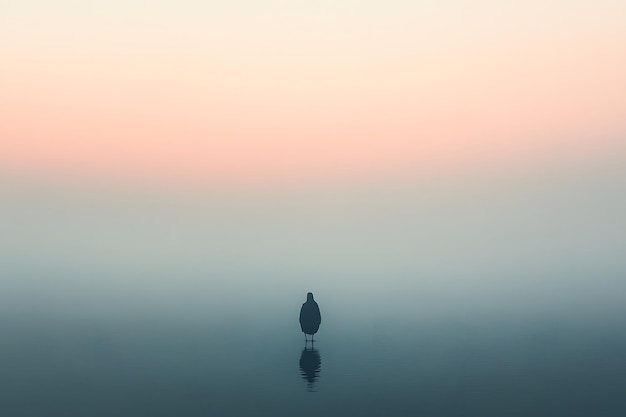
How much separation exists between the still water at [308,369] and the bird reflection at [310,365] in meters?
0.10

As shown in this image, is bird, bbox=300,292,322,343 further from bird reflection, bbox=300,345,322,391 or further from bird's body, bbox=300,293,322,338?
bird reflection, bbox=300,345,322,391

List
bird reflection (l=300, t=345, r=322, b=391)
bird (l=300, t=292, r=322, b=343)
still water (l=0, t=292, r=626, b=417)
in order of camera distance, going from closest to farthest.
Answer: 1. still water (l=0, t=292, r=626, b=417)
2. bird reflection (l=300, t=345, r=322, b=391)
3. bird (l=300, t=292, r=322, b=343)

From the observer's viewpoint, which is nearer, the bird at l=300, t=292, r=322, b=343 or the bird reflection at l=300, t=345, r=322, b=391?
the bird reflection at l=300, t=345, r=322, b=391

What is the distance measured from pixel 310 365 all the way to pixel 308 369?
1.29 meters

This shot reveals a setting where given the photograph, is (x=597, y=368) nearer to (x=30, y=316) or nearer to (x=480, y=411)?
(x=480, y=411)

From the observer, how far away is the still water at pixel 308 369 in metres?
30.1

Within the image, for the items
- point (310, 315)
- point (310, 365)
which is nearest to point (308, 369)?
point (310, 365)

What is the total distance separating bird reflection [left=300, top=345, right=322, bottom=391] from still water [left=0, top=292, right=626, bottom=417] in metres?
0.10

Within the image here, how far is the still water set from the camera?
98.7ft

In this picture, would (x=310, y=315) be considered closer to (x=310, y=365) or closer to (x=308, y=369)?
(x=310, y=365)

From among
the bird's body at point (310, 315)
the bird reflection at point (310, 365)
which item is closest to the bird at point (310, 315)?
the bird's body at point (310, 315)

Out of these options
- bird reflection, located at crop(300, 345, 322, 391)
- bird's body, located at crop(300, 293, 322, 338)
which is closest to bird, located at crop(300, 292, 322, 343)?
bird's body, located at crop(300, 293, 322, 338)

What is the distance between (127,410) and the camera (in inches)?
1141

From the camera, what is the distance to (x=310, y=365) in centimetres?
3934
